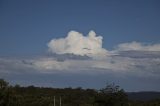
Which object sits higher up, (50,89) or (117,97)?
(50,89)

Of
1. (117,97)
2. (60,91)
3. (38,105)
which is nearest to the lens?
(117,97)

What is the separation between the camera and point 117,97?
6281 cm

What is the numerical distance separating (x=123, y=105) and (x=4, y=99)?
2499cm

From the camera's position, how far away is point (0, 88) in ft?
259

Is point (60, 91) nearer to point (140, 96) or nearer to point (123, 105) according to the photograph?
point (140, 96)

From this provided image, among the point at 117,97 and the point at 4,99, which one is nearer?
the point at 117,97

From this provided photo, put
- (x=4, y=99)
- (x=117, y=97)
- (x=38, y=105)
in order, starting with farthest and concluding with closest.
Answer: (x=38, y=105)
(x=4, y=99)
(x=117, y=97)

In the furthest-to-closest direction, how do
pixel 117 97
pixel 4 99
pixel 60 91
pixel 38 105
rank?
pixel 60 91, pixel 38 105, pixel 4 99, pixel 117 97

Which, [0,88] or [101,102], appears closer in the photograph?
[101,102]

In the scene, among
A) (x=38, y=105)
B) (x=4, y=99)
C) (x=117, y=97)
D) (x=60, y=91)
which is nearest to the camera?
(x=117, y=97)

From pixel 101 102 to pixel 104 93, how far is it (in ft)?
4.58

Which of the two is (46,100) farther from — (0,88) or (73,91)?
(73,91)

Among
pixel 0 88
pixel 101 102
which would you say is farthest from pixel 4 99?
pixel 101 102

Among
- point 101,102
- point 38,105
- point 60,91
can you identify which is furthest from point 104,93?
point 60,91
